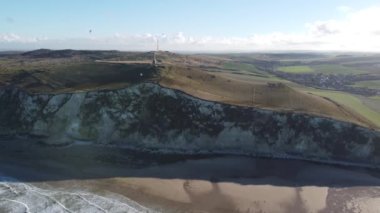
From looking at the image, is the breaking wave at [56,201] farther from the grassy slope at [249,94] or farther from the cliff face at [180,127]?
the grassy slope at [249,94]

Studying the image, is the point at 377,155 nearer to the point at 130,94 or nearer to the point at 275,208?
the point at 275,208

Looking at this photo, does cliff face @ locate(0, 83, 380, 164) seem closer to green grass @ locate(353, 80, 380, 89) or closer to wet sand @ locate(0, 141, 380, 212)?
wet sand @ locate(0, 141, 380, 212)

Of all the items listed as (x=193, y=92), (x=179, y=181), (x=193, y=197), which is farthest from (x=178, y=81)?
(x=193, y=197)

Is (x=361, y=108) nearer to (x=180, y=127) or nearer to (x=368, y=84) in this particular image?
(x=180, y=127)

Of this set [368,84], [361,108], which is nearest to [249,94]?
[361,108]

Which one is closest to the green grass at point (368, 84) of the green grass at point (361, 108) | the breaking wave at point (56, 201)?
the green grass at point (361, 108)

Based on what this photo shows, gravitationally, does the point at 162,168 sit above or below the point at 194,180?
above
